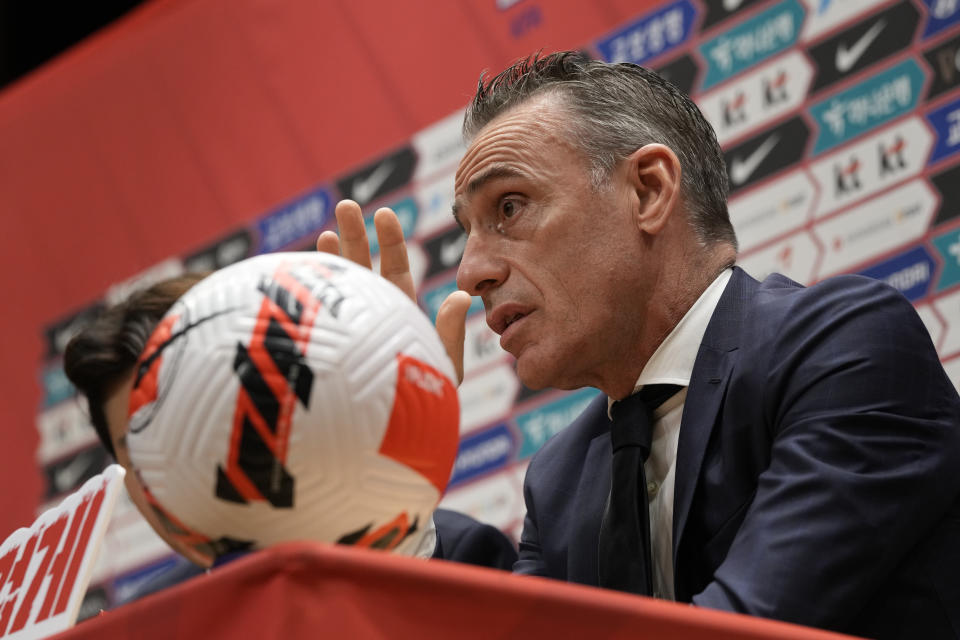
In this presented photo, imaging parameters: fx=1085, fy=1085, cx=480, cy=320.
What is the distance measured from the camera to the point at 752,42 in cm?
239

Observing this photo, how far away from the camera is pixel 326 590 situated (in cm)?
66

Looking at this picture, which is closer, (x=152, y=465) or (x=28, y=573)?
(x=152, y=465)

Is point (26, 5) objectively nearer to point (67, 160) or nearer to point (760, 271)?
point (67, 160)

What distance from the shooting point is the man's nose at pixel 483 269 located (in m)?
1.55

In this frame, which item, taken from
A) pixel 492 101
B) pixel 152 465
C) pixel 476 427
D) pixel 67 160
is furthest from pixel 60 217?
pixel 152 465

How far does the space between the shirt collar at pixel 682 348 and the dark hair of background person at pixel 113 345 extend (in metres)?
0.85

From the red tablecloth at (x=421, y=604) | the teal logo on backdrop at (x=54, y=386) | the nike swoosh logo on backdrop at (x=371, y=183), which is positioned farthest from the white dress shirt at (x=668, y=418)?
the teal logo on backdrop at (x=54, y=386)

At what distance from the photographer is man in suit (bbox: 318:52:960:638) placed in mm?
1115

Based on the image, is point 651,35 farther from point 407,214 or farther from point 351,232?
point 351,232

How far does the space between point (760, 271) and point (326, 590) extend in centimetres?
178

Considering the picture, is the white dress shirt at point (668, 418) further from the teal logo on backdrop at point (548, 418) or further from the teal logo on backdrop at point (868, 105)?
the teal logo on backdrop at point (548, 418)

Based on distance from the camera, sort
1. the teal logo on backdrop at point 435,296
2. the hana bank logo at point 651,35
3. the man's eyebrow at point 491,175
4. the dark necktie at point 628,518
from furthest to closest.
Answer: the teal logo on backdrop at point 435,296
the hana bank logo at point 651,35
the man's eyebrow at point 491,175
the dark necktie at point 628,518

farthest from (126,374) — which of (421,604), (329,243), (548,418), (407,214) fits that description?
(421,604)

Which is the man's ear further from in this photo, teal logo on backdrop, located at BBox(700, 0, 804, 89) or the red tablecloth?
the red tablecloth
